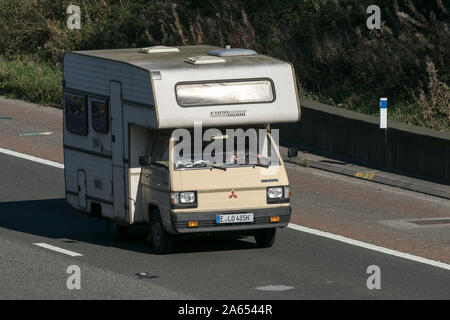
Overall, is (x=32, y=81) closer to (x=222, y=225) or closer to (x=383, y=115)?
(x=383, y=115)

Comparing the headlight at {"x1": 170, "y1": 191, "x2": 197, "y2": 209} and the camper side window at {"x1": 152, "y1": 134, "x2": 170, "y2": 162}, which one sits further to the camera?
the camper side window at {"x1": 152, "y1": 134, "x2": 170, "y2": 162}

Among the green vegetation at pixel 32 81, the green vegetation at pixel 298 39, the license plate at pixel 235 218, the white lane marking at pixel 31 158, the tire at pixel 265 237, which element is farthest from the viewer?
the green vegetation at pixel 32 81

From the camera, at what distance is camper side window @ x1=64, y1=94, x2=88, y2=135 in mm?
19047

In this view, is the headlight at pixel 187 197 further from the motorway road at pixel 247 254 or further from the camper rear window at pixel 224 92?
the camper rear window at pixel 224 92

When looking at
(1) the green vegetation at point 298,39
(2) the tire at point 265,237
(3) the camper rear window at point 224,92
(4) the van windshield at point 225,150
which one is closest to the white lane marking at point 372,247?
(2) the tire at point 265,237

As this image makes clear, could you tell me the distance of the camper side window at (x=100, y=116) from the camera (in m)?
18.3

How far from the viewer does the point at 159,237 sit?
17.6m

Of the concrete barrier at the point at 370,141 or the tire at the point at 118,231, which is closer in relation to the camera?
the tire at the point at 118,231

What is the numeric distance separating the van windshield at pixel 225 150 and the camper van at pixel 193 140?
1 centimetres

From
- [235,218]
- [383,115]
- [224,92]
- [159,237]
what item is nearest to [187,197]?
[235,218]

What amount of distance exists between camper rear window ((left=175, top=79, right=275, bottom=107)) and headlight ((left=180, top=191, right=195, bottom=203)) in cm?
123

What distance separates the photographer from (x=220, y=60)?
17.6m

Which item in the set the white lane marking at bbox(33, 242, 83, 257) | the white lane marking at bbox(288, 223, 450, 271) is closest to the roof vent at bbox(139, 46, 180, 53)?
the white lane marking at bbox(33, 242, 83, 257)

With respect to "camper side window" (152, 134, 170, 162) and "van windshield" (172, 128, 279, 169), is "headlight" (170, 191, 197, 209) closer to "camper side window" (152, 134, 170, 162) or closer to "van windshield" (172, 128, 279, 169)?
"van windshield" (172, 128, 279, 169)
